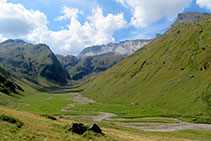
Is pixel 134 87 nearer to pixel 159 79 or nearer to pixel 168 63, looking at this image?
pixel 159 79

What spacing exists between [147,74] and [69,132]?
178724 millimetres

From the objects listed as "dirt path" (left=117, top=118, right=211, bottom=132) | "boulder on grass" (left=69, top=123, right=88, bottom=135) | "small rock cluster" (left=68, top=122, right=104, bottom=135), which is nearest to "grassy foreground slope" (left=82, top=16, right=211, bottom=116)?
"dirt path" (left=117, top=118, right=211, bottom=132)

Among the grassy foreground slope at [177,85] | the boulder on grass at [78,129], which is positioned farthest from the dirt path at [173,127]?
the boulder on grass at [78,129]

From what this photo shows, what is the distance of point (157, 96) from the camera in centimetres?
13375

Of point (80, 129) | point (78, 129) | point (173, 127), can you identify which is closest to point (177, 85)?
point (173, 127)

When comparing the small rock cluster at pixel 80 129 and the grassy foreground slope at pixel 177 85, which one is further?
the grassy foreground slope at pixel 177 85

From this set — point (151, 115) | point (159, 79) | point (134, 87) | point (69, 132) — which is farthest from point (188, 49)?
point (69, 132)

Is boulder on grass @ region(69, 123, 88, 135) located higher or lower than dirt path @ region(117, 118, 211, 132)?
higher

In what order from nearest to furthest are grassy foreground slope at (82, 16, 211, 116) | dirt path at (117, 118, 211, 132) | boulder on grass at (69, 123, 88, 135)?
boulder on grass at (69, 123, 88, 135) < dirt path at (117, 118, 211, 132) < grassy foreground slope at (82, 16, 211, 116)

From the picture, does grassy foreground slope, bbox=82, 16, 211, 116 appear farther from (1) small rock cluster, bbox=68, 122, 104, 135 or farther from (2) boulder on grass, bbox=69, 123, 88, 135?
(2) boulder on grass, bbox=69, 123, 88, 135

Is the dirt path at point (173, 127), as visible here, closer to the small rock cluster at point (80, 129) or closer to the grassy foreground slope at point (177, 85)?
the grassy foreground slope at point (177, 85)

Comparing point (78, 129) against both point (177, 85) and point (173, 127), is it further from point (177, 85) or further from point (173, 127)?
point (177, 85)

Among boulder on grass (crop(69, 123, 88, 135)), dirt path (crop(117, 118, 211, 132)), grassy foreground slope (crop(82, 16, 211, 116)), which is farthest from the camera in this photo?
grassy foreground slope (crop(82, 16, 211, 116))

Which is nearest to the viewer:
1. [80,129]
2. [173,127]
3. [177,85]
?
[80,129]
